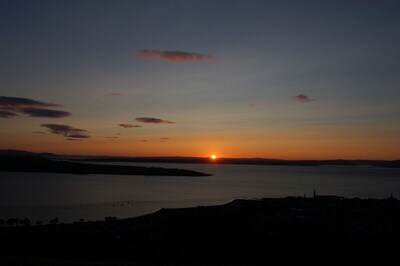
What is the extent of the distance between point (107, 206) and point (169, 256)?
118 ft

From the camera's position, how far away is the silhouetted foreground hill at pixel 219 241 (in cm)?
1948

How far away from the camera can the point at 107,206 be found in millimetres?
54688

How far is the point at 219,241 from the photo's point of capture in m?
22.8

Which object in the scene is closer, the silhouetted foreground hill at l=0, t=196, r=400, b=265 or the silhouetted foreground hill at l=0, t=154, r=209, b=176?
the silhouetted foreground hill at l=0, t=196, r=400, b=265

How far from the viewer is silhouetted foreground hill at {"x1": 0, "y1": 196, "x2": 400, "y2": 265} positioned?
1948cm

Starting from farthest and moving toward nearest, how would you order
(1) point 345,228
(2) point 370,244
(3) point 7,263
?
(1) point 345,228 → (2) point 370,244 → (3) point 7,263

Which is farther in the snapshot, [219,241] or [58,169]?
[58,169]

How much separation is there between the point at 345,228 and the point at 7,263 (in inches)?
A: 829

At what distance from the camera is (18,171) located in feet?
484

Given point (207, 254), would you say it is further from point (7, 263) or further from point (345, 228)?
point (345, 228)

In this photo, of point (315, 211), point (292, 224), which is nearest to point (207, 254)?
point (292, 224)

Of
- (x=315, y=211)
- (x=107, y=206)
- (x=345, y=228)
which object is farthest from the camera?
(x=107, y=206)

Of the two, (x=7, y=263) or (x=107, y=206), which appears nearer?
(x=7, y=263)

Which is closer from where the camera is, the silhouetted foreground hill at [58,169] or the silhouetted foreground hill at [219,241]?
the silhouetted foreground hill at [219,241]
